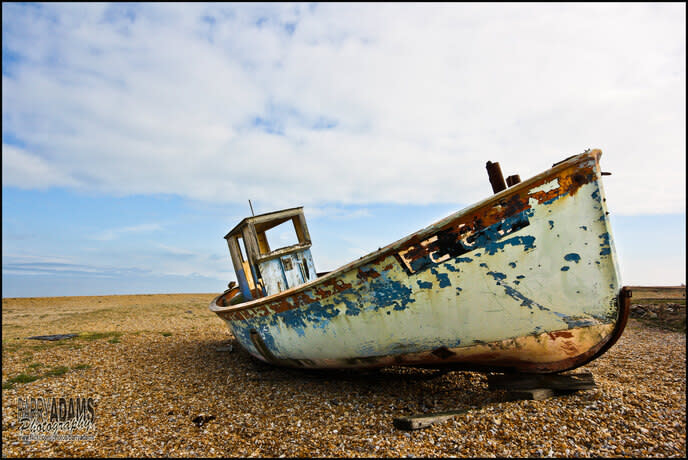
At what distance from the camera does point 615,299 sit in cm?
399

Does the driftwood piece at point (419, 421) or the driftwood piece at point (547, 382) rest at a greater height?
the driftwood piece at point (419, 421)

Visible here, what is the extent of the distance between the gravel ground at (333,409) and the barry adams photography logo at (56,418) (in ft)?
0.44

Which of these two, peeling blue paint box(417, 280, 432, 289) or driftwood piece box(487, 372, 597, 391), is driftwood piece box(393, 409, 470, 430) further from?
peeling blue paint box(417, 280, 432, 289)

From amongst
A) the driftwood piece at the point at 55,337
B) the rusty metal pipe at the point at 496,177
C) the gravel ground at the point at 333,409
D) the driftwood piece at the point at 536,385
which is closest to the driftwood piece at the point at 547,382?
the driftwood piece at the point at 536,385

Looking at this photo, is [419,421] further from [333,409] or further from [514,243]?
[514,243]

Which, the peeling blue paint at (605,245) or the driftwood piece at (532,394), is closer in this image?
the peeling blue paint at (605,245)

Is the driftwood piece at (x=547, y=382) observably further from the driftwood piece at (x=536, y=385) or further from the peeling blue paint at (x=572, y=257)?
the peeling blue paint at (x=572, y=257)

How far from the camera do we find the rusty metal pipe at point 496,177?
508cm

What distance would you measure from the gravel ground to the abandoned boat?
2.11 feet

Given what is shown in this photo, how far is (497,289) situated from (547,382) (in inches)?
61.6

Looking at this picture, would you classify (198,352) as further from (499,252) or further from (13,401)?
(499,252)

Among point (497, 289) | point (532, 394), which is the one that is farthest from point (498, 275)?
point (532, 394)

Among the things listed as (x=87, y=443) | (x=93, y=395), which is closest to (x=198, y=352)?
(x=93, y=395)

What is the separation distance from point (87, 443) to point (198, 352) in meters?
4.65
